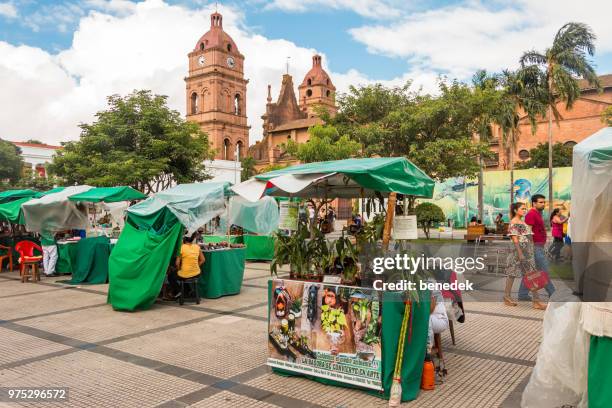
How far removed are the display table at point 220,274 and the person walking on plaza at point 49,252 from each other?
20.4 feet

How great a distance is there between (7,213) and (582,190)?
16.1 meters

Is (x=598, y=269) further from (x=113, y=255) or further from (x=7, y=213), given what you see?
(x=7, y=213)

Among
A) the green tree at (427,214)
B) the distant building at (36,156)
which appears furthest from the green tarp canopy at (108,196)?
the distant building at (36,156)

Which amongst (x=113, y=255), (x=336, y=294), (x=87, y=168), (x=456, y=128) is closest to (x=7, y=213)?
(x=113, y=255)

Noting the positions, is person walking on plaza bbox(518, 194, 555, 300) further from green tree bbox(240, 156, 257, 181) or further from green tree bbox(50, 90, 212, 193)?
green tree bbox(240, 156, 257, 181)

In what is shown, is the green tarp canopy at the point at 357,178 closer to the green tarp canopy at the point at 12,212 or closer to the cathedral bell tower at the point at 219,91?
the green tarp canopy at the point at 12,212

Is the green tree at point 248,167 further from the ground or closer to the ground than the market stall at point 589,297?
further from the ground

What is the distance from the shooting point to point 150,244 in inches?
387

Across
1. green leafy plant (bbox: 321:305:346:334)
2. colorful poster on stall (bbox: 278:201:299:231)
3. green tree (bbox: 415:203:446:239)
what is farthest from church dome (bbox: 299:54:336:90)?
green leafy plant (bbox: 321:305:346:334)

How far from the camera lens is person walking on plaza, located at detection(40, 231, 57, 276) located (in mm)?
14391

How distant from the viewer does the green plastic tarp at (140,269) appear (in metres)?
9.59

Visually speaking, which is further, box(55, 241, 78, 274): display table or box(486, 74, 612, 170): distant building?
box(486, 74, 612, 170): distant building

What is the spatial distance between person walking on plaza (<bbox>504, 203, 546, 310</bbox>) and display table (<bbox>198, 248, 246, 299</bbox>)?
5.76m

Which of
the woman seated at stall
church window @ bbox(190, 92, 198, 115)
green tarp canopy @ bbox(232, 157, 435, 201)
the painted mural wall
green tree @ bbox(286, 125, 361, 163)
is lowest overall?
the woman seated at stall
